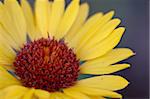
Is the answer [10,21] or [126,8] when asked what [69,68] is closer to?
[10,21]

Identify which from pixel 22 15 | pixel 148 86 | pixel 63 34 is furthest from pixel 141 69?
pixel 22 15

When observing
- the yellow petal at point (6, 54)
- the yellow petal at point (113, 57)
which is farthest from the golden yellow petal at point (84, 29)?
the yellow petal at point (6, 54)

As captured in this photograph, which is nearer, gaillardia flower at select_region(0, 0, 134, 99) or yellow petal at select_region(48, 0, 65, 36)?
gaillardia flower at select_region(0, 0, 134, 99)

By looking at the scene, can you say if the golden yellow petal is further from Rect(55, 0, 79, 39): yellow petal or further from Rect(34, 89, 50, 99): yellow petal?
Rect(34, 89, 50, 99): yellow petal

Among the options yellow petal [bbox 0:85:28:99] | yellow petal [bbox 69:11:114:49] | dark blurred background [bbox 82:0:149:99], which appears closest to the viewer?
yellow petal [bbox 0:85:28:99]

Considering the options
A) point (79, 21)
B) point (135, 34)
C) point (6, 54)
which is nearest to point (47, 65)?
point (6, 54)

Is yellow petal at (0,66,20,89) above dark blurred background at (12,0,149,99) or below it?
below

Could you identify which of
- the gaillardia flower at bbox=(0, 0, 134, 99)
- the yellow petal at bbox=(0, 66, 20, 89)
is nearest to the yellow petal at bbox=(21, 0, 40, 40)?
the gaillardia flower at bbox=(0, 0, 134, 99)
